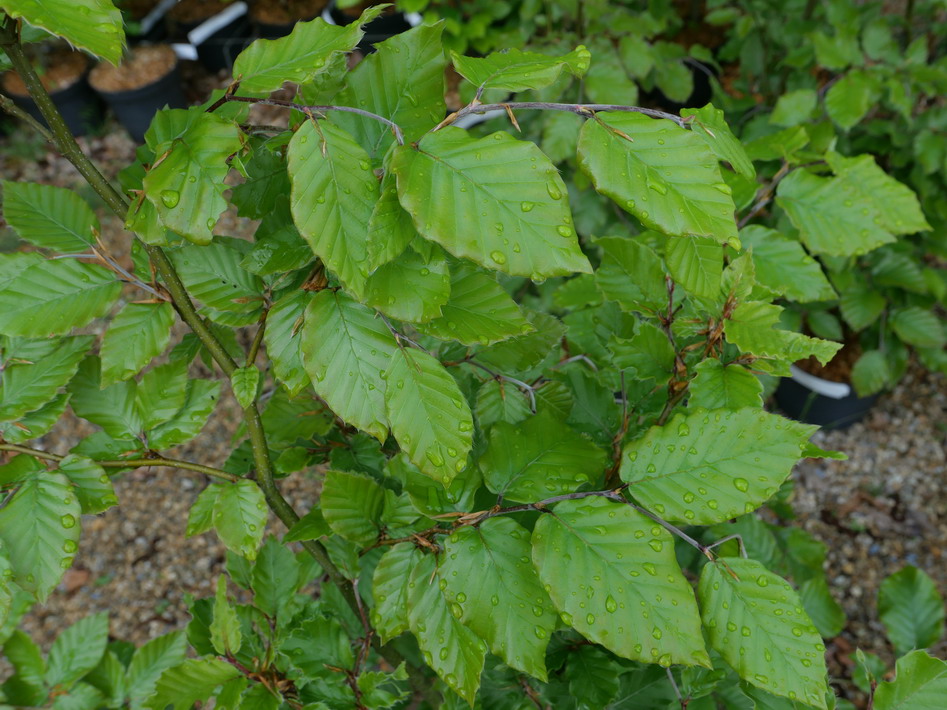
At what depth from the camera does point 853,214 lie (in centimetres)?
115

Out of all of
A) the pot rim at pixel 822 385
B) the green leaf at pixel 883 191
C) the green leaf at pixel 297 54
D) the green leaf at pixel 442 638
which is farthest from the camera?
the pot rim at pixel 822 385

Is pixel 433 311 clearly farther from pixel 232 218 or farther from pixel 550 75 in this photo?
pixel 232 218

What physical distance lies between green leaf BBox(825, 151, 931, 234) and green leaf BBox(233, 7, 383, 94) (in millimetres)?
901

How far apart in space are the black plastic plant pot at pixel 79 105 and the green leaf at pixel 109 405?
11.1ft

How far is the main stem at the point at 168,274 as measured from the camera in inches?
26.2

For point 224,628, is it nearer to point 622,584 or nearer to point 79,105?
point 622,584

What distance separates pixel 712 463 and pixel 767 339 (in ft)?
0.53

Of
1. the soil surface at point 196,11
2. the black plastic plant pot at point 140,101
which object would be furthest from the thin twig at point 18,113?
the soil surface at point 196,11

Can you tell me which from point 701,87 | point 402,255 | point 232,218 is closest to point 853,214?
point 402,255

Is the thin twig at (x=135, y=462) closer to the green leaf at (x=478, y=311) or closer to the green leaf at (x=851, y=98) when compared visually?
the green leaf at (x=478, y=311)

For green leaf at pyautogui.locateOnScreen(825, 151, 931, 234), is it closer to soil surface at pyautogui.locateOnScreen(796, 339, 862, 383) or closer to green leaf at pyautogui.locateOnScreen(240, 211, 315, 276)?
green leaf at pyautogui.locateOnScreen(240, 211, 315, 276)

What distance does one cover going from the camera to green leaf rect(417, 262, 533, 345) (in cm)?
70

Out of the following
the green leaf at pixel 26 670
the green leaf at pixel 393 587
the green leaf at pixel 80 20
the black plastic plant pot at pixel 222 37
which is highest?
the green leaf at pixel 80 20

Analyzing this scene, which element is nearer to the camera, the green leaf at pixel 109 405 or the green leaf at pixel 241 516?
the green leaf at pixel 241 516
